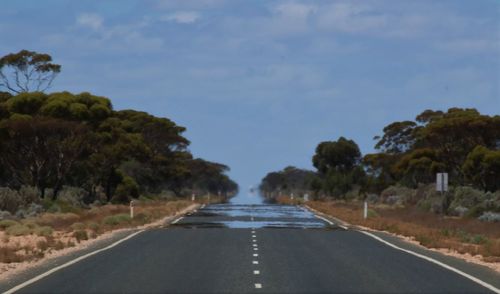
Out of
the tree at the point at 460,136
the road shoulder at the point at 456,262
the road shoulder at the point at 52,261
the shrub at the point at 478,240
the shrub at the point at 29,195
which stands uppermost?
the tree at the point at 460,136

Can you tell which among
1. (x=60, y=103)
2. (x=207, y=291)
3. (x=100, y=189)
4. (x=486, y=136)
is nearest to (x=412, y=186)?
(x=486, y=136)

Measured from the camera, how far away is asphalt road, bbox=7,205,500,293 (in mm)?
14016

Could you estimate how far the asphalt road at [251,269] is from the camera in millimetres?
14016

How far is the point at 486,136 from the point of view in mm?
73000

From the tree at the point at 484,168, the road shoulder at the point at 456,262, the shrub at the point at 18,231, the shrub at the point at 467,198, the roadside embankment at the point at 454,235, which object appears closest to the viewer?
the road shoulder at the point at 456,262

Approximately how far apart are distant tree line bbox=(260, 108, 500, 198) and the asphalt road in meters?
43.2

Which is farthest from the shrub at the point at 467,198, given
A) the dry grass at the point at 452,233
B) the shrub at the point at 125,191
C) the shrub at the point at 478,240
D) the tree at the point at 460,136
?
the shrub at the point at 125,191

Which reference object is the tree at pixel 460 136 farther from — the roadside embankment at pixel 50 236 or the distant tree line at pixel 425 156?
the roadside embankment at pixel 50 236

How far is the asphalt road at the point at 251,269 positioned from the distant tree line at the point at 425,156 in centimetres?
4322

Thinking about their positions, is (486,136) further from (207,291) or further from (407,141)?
(207,291)

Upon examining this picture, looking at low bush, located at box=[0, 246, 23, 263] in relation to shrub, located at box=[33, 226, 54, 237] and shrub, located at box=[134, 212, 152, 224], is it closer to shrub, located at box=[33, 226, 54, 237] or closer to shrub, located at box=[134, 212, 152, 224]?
shrub, located at box=[33, 226, 54, 237]

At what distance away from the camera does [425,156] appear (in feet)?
274

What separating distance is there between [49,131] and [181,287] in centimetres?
4315

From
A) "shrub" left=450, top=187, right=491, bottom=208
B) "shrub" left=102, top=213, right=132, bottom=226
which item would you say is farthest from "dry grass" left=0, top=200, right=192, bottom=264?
"shrub" left=450, top=187, right=491, bottom=208
